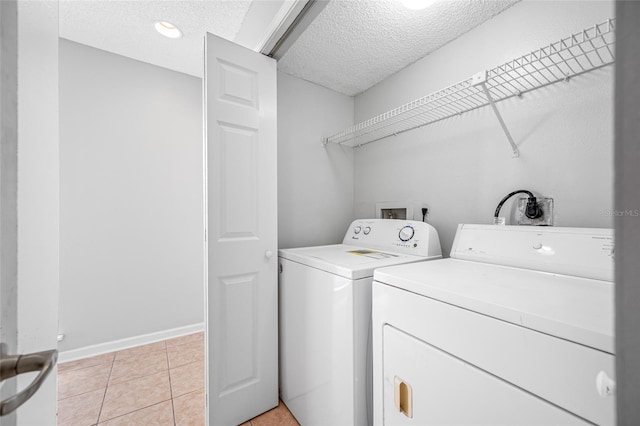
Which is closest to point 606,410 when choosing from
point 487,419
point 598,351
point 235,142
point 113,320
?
point 598,351

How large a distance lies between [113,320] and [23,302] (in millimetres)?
2367

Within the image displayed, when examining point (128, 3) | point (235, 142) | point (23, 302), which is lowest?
point (23, 302)

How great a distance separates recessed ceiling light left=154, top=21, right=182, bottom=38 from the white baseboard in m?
2.55

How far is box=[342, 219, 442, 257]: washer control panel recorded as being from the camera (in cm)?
150

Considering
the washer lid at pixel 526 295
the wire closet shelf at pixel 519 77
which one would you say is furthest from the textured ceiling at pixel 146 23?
the washer lid at pixel 526 295

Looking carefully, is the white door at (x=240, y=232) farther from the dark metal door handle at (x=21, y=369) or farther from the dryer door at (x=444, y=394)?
the dark metal door handle at (x=21, y=369)

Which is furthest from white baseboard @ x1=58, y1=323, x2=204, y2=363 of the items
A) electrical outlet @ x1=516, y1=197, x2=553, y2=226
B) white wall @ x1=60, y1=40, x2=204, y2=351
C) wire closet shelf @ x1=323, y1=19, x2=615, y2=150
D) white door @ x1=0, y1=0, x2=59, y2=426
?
electrical outlet @ x1=516, y1=197, x2=553, y2=226

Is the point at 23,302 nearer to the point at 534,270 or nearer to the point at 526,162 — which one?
the point at 534,270

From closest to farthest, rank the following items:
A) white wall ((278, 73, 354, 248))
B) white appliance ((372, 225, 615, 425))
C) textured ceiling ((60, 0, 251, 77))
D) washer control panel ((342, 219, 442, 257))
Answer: white appliance ((372, 225, 615, 425))
washer control panel ((342, 219, 442, 257))
textured ceiling ((60, 0, 251, 77))
white wall ((278, 73, 354, 248))

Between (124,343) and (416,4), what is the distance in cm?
330

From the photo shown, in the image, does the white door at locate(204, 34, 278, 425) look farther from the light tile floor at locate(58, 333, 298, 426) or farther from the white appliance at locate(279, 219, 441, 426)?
the light tile floor at locate(58, 333, 298, 426)

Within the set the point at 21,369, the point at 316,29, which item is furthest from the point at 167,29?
the point at 21,369

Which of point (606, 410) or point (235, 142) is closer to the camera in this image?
point (606, 410)

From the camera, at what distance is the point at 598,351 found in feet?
1.71
